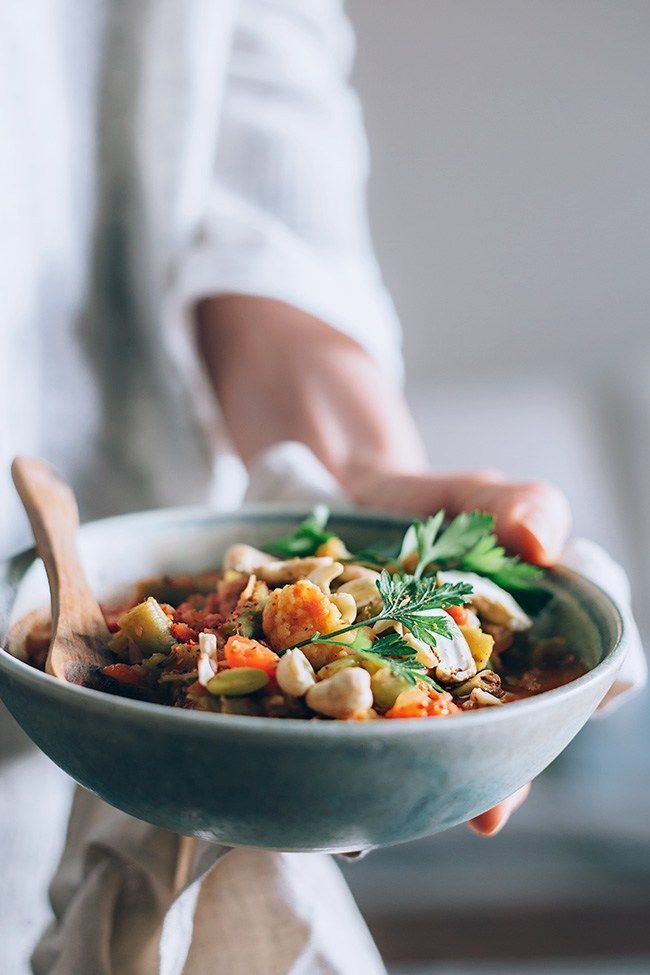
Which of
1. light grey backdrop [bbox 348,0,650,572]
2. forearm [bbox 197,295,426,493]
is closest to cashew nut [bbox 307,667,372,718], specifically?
forearm [bbox 197,295,426,493]

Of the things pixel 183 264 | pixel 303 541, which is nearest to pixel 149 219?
pixel 183 264

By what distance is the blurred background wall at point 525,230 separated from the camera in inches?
78.8

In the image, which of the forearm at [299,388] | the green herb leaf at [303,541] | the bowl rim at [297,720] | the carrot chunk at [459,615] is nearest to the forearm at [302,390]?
the forearm at [299,388]

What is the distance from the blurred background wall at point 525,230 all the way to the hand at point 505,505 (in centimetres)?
105

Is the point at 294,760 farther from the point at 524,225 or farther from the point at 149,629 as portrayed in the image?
the point at 524,225

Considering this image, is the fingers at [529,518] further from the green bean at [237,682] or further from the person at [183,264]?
the green bean at [237,682]

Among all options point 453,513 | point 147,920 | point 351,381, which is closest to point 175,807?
point 147,920

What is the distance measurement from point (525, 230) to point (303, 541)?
178cm

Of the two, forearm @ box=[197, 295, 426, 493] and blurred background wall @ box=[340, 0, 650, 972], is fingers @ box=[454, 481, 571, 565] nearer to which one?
forearm @ box=[197, 295, 426, 493]

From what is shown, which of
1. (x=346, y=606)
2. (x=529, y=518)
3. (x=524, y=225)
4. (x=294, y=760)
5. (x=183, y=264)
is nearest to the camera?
(x=294, y=760)

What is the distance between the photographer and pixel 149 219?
2.58 ft

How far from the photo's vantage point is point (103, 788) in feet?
1.35

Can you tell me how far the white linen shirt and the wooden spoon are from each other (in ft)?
0.32

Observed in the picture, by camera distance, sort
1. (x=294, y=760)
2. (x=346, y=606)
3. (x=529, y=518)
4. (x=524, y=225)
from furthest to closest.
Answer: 1. (x=524, y=225)
2. (x=529, y=518)
3. (x=346, y=606)
4. (x=294, y=760)
